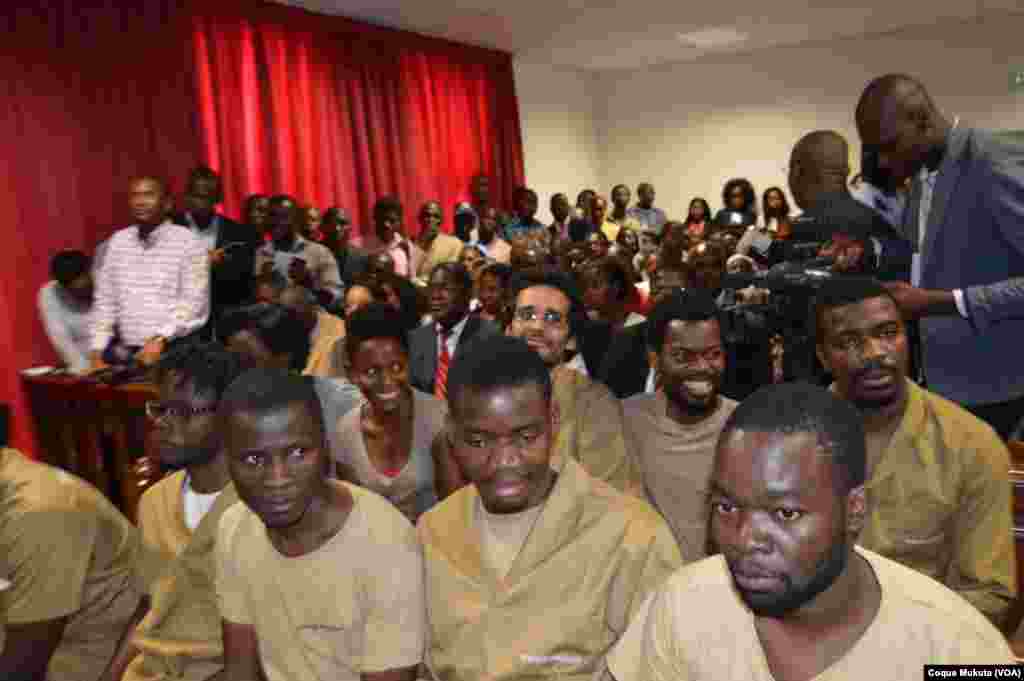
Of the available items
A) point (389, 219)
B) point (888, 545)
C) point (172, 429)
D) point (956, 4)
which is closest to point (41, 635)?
point (172, 429)

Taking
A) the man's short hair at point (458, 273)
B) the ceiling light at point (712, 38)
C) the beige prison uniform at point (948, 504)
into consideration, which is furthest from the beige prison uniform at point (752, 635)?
the ceiling light at point (712, 38)

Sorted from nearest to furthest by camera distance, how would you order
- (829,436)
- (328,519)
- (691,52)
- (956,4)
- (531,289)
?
1. (829,436)
2. (328,519)
3. (531,289)
4. (956,4)
5. (691,52)

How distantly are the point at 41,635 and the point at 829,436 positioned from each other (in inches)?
57.0

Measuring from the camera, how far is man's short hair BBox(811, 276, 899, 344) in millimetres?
1654

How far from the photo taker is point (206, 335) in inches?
172

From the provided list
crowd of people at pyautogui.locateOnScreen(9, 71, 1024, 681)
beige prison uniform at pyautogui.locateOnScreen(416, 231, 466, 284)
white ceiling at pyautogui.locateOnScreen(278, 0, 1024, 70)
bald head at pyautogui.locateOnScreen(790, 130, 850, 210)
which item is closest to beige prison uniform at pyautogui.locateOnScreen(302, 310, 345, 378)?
crowd of people at pyautogui.locateOnScreen(9, 71, 1024, 681)

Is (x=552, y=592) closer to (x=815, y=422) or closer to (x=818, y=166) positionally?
(x=815, y=422)

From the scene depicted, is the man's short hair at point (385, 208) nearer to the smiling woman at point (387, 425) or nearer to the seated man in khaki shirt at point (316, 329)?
the seated man in khaki shirt at point (316, 329)

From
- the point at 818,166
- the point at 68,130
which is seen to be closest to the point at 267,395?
the point at 818,166

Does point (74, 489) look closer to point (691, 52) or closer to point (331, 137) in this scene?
point (331, 137)

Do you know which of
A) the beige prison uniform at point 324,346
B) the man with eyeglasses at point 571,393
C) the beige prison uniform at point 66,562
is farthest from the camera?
the beige prison uniform at point 324,346

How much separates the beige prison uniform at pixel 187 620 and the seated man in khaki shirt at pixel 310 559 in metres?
0.22

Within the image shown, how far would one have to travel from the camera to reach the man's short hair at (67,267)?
436 cm

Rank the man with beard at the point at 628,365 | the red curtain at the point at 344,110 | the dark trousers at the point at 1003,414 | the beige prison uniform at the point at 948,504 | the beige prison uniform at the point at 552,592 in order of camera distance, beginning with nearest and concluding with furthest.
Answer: the beige prison uniform at the point at 552,592, the beige prison uniform at the point at 948,504, the dark trousers at the point at 1003,414, the man with beard at the point at 628,365, the red curtain at the point at 344,110
